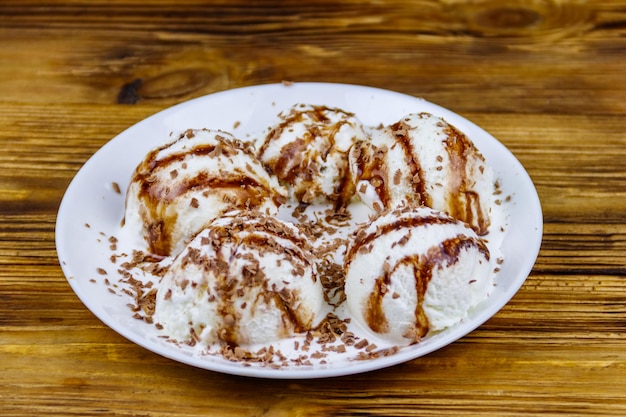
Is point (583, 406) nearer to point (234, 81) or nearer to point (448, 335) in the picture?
point (448, 335)

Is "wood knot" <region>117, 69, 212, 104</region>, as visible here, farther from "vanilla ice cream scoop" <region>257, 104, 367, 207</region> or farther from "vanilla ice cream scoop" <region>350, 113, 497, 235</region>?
"vanilla ice cream scoop" <region>350, 113, 497, 235</region>

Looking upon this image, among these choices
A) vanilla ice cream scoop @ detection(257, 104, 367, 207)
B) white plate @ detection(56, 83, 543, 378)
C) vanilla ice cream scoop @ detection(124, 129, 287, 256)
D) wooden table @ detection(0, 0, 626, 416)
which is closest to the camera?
white plate @ detection(56, 83, 543, 378)

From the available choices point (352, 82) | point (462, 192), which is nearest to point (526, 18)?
point (352, 82)

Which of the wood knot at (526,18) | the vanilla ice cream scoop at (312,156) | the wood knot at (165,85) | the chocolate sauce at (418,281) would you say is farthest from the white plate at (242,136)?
the wood knot at (526,18)

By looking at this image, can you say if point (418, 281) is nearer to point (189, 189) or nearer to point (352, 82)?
point (189, 189)

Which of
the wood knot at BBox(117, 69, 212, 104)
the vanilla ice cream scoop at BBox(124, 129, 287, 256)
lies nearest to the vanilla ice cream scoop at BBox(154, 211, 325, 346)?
the vanilla ice cream scoop at BBox(124, 129, 287, 256)
